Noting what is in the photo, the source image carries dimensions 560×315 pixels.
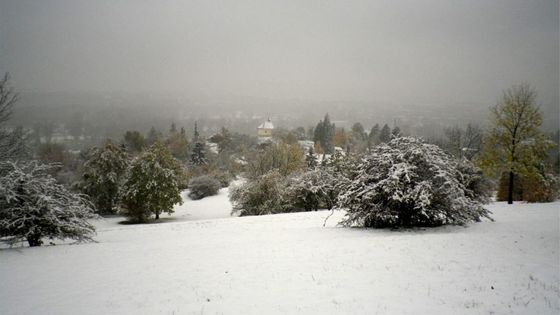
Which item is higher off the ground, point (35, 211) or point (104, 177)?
point (35, 211)

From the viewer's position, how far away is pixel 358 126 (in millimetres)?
133750

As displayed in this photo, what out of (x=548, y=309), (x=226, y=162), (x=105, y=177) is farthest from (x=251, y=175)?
(x=226, y=162)

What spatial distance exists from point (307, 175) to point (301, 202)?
2345 millimetres

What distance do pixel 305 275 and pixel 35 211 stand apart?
452 inches

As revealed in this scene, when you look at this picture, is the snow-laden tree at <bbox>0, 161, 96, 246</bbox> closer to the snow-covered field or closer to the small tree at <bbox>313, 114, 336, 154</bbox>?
the snow-covered field

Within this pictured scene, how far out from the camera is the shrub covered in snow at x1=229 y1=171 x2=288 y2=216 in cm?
2614

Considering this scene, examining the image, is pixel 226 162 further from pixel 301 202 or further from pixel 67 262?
pixel 67 262

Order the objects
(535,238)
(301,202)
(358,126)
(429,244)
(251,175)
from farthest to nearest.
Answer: (358,126) → (251,175) → (301,202) → (535,238) → (429,244)

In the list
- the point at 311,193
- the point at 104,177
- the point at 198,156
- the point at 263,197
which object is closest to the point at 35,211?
the point at 263,197

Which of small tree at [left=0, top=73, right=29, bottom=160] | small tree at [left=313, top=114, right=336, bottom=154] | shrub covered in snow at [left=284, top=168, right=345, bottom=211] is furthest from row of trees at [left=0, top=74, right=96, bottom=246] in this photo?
small tree at [left=313, top=114, right=336, bottom=154]

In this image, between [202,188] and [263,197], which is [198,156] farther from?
[263,197]

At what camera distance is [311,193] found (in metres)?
25.8

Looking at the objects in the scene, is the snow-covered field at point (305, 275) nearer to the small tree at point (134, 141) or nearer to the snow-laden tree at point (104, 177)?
the snow-laden tree at point (104, 177)

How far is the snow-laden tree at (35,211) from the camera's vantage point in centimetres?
1194
